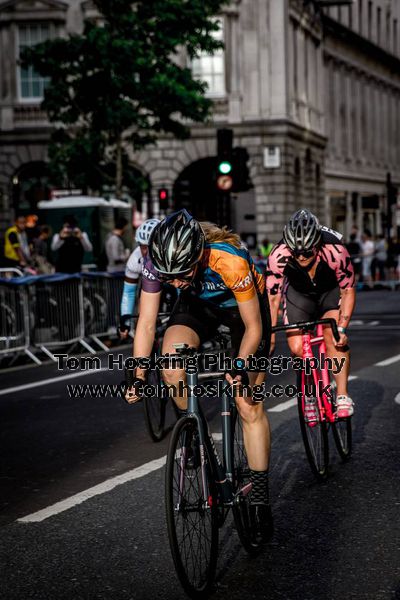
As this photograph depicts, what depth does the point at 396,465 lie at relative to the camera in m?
7.93

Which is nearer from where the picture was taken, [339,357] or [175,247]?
[175,247]

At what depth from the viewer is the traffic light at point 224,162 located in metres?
19.9

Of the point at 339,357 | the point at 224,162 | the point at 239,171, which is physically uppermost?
the point at 224,162

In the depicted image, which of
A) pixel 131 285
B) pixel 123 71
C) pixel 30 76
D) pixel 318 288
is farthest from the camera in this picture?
pixel 30 76

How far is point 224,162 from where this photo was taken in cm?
2003

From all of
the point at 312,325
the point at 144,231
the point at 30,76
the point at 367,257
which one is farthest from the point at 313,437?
the point at 30,76

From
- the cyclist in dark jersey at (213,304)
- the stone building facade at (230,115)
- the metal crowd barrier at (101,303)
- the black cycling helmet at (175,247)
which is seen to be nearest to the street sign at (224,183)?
the metal crowd barrier at (101,303)

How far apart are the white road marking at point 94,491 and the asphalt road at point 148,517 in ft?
0.08

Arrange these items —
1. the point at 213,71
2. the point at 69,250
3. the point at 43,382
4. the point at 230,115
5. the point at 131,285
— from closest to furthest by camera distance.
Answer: the point at 131,285 → the point at 43,382 → the point at 69,250 → the point at 230,115 → the point at 213,71

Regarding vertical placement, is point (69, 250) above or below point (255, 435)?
above

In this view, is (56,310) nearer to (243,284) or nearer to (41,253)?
(41,253)

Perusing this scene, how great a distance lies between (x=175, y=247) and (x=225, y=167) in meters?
15.0

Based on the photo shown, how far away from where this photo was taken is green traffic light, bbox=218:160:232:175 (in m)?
20.0

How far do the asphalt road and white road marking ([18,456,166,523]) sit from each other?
25 mm
